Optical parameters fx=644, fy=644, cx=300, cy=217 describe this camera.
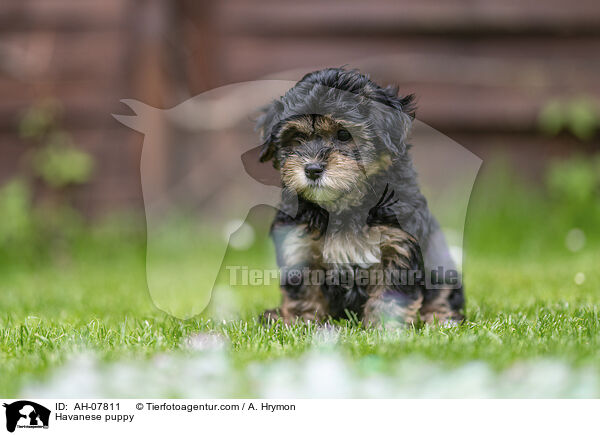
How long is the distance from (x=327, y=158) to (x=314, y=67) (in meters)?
4.38

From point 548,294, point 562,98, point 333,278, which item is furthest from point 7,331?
point 562,98

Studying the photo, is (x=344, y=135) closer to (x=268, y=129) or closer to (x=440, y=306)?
(x=268, y=129)

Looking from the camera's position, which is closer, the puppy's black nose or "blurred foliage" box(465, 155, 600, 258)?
the puppy's black nose

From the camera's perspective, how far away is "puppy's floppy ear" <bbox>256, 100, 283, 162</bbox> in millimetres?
3012

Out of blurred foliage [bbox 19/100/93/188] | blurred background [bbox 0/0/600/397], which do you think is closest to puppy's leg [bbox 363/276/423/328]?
blurred background [bbox 0/0/600/397]

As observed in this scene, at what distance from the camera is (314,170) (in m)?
2.85

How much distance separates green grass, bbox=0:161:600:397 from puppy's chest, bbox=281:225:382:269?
323 mm

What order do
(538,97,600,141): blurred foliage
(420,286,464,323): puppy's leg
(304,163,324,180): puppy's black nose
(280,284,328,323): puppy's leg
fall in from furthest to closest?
(538,97,600,141): blurred foliage, (420,286,464,323): puppy's leg, (280,284,328,323): puppy's leg, (304,163,324,180): puppy's black nose

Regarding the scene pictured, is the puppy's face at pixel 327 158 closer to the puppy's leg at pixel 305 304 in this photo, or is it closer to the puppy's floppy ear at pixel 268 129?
the puppy's floppy ear at pixel 268 129

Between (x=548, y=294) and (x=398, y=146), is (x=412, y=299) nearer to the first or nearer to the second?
(x=398, y=146)
